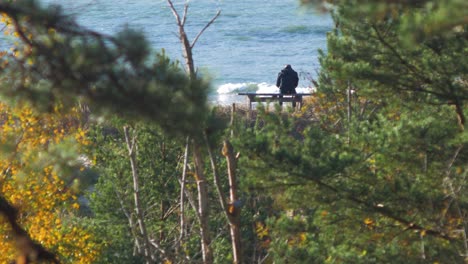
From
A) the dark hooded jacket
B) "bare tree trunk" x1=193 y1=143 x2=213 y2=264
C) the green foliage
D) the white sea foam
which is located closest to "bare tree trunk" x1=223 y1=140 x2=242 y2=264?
the green foliage

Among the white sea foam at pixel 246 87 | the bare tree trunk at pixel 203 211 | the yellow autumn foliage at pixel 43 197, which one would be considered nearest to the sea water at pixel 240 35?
the white sea foam at pixel 246 87

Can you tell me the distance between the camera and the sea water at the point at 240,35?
3919 centimetres

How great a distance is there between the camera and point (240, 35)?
47.6m

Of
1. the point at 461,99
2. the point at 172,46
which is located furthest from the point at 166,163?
the point at 172,46

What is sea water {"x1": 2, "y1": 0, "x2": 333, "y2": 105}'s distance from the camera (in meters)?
39.2

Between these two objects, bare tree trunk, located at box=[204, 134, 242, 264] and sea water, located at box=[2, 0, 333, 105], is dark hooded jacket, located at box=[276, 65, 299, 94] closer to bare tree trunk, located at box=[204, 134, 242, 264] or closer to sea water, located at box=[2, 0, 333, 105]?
sea water, located at box=[2, 0, 333, 105]

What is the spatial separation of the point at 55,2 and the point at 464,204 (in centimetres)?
530

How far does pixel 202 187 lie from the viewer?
30.3 ft

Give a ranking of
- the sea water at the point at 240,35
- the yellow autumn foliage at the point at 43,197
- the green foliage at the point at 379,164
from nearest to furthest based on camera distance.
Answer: the green foliage at the point at 379,164 < the yellow autumn foliage at the point at 43,197 < the sea water at the point at 240,35

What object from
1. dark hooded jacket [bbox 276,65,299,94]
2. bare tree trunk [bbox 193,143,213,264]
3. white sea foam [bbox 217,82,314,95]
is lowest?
white sea foam [bbox 217,82,314,95]

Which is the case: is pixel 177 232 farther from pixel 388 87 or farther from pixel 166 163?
pixel 388 87

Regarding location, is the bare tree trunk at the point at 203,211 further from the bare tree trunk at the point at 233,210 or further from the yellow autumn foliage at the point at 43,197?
the yellow autumn foliage at the point at 43,197

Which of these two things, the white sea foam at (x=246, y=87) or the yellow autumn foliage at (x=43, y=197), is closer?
the yellow autumn foliage at (x=43, y=197)

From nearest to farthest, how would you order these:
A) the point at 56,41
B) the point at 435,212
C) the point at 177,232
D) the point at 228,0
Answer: the point at 56,41
the point at 435,212
the point at 177,232
the point at 228,0
